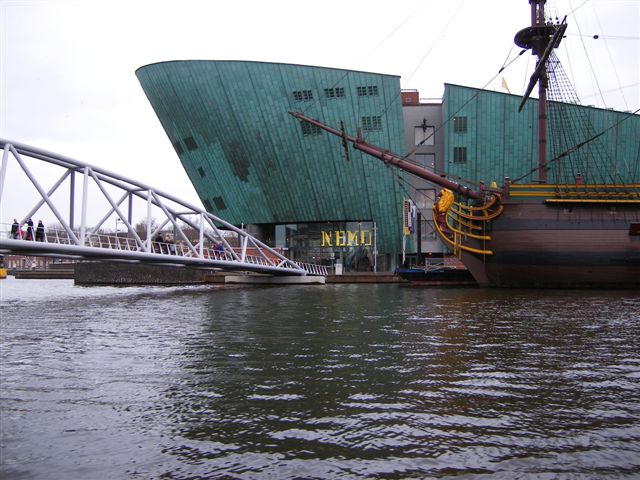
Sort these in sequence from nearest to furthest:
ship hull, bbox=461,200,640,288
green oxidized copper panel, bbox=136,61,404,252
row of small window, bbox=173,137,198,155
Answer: ship hull, bbox=461,200,640,288 < green oxidized copper panel, bbox=136,61,404,252 < row of small window, bbox=173,137,198,155

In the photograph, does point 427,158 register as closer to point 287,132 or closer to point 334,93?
point 334,93

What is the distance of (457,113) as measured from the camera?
58062mm

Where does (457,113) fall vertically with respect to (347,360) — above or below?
above

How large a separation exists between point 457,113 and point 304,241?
72.0ft

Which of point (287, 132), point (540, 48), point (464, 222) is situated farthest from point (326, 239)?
point (540, 48)

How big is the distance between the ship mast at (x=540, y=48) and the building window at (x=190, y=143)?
35.3m

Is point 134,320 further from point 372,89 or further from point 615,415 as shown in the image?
point 372,89

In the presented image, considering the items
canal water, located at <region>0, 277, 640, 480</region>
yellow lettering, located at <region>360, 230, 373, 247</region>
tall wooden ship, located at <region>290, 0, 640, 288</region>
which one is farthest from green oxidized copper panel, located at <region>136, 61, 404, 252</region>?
canal water, located at <region>0, 277, 640, 480</region>

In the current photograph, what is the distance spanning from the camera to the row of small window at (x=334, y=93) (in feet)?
189

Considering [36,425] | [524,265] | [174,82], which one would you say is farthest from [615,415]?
[174,82]

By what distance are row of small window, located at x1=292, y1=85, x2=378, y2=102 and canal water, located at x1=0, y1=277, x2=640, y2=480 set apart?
45.4 meters

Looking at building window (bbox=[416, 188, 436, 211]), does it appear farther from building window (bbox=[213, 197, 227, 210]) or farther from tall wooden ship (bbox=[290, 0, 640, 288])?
tall wooden ship (bbox=[290, 0, 640, 288])

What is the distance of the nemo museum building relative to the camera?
2259 inches

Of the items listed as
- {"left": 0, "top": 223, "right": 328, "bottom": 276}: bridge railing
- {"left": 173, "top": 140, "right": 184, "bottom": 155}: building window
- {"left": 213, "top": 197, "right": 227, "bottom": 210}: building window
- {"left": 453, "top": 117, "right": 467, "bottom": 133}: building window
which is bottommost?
{"left": 0, "top": 223, "right": 328, "bottom": 276}: bridge railing
